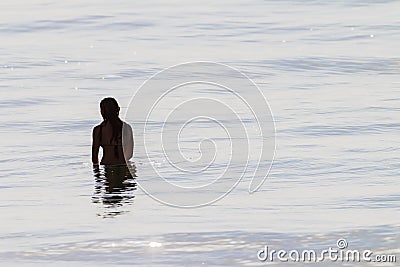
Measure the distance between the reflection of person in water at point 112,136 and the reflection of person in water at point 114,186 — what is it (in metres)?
0.13

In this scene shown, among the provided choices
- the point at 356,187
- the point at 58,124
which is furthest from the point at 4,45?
the point at 356,187

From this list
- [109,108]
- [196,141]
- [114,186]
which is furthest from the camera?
[196,141]

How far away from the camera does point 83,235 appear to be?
9844 millimetres

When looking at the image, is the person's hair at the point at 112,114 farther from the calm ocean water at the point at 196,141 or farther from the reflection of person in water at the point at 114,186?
the calm ocean water at the point at 196,141

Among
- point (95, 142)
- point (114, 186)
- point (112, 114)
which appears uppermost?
point (112, 114)

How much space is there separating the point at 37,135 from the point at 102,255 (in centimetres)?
986

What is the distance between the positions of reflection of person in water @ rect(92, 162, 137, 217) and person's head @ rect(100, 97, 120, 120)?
2.31 ft

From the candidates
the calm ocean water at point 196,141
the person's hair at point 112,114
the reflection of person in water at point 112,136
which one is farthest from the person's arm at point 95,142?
the calm ocean water at point 196,141

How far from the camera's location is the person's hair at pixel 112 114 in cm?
1326

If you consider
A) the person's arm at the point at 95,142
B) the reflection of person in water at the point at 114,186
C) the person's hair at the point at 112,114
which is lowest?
the reflection of person in water at the point at 114,186

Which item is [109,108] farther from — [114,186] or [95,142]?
[114,186]

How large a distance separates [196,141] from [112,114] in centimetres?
449

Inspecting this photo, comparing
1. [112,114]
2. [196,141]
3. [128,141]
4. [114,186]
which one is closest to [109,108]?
[112,114]

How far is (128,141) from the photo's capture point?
44.7ft
